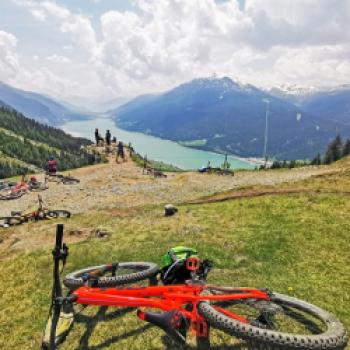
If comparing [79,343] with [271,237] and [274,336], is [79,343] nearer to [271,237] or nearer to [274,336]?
[274,336]

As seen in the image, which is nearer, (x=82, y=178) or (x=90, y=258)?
(x=90, y=258)

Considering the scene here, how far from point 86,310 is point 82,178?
125 feet

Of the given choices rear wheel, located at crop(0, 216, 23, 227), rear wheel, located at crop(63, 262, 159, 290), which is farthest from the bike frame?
rear wheel, located at crop(0, 216, 23, 227)

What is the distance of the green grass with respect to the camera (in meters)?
8.66

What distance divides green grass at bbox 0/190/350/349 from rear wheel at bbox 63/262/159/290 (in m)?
0.92

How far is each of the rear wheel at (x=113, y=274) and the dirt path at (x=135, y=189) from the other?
1678 cm

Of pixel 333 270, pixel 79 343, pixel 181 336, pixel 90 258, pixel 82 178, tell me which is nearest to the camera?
pixel 181 336

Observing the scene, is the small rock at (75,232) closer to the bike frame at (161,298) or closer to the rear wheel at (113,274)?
the rear wheel at (113,274)

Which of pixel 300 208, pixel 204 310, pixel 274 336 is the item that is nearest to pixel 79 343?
pixel 204 310

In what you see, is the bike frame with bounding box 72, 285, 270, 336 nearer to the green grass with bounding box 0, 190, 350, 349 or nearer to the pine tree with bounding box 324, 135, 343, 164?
the green grass with bounding box 0, 190, 350, 349

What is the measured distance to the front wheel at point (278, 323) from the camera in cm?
617

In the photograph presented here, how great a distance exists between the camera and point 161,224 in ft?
55.2

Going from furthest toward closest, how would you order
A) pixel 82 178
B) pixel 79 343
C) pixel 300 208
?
pixel 82 178, pixel 300 208, pixel 79 343

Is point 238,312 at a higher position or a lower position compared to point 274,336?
lower
